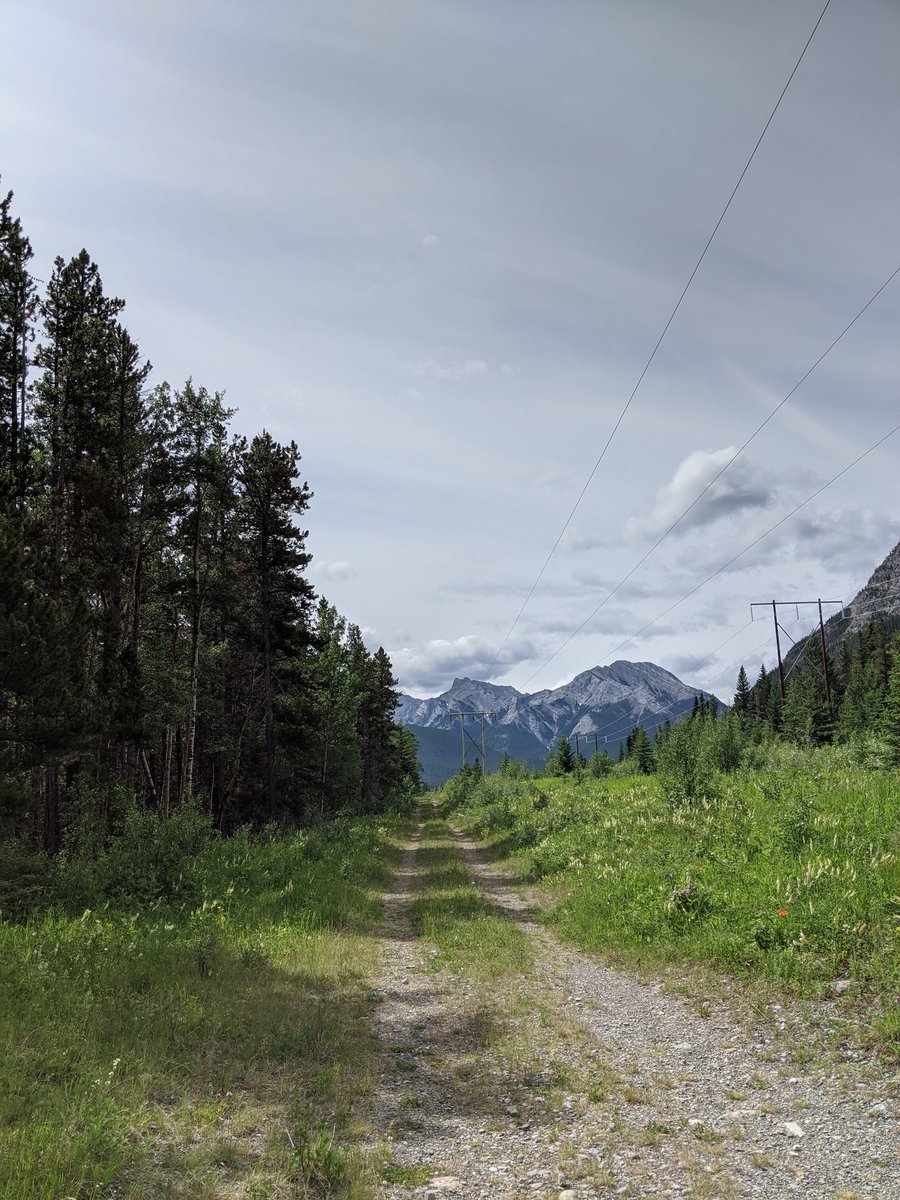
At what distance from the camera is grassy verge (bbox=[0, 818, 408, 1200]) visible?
4168 millimetres

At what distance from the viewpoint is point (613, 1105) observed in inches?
212

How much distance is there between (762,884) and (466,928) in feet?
18.2

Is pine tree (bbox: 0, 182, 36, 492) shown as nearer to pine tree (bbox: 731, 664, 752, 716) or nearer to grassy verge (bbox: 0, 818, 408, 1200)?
grassy verge (bbox: 0, 818, 408, 1200)

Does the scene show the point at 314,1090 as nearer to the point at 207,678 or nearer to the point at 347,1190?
the point at 347,1190

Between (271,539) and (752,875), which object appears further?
(271,539)

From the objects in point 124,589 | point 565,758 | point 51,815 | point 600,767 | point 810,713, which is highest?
point 124,589

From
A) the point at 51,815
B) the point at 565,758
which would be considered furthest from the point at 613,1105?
the point at 565,758

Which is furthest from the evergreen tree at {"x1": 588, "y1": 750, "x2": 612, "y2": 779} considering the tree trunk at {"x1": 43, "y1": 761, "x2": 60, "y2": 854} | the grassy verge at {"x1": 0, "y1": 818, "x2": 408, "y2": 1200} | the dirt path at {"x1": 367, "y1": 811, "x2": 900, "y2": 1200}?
the dirt path at {"x1": 367, "y1": 811, "x2": 900, "y2": 1200}

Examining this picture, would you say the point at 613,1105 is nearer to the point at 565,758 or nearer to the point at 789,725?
the point at 789,725

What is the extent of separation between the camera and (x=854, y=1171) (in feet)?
13.8

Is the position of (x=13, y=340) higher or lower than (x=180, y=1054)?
higher

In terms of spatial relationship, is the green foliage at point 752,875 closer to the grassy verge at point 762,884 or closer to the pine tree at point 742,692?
the grassy verge at point 762,884

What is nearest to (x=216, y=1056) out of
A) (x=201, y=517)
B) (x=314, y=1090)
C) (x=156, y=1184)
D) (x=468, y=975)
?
(x=314, y=1090)

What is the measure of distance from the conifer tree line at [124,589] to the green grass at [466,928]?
8.28m
